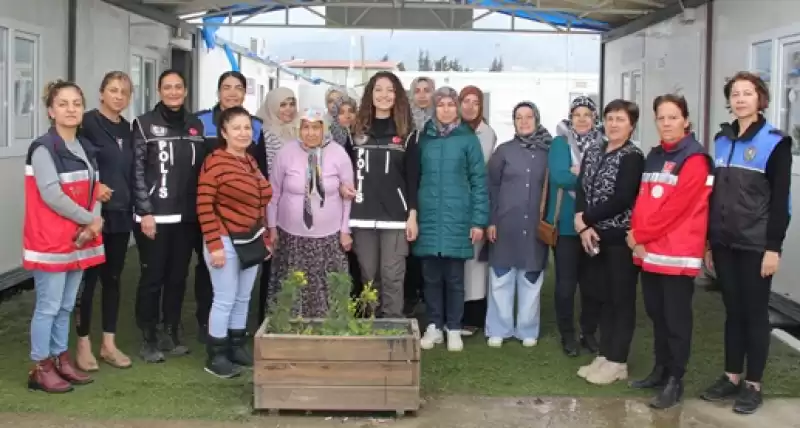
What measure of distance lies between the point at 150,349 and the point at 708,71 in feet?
19.5

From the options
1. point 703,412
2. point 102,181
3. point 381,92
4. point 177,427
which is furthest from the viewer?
point 381,92

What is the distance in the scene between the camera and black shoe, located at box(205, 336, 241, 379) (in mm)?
4844

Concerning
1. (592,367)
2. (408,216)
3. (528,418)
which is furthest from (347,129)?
(528,418)

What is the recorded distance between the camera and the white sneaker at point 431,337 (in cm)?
552

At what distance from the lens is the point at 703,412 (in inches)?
174

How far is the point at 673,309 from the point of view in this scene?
446cm

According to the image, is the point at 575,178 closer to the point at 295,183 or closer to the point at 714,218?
the point at 714,218

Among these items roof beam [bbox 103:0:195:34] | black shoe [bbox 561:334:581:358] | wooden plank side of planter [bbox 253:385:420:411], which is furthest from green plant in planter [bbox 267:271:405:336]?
roof beam [bbox 103:0:195:34]

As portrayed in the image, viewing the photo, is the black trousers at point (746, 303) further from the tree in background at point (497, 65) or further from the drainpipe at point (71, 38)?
the tree in background at point (497, 65)

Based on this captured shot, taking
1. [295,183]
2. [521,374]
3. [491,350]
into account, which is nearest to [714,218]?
[521,374]

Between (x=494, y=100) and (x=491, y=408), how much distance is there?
17065 mm

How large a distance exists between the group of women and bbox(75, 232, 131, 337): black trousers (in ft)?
0.05

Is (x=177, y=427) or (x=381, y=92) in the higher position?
(x=381, y=92)

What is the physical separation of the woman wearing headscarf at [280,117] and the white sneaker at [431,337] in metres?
1.46
